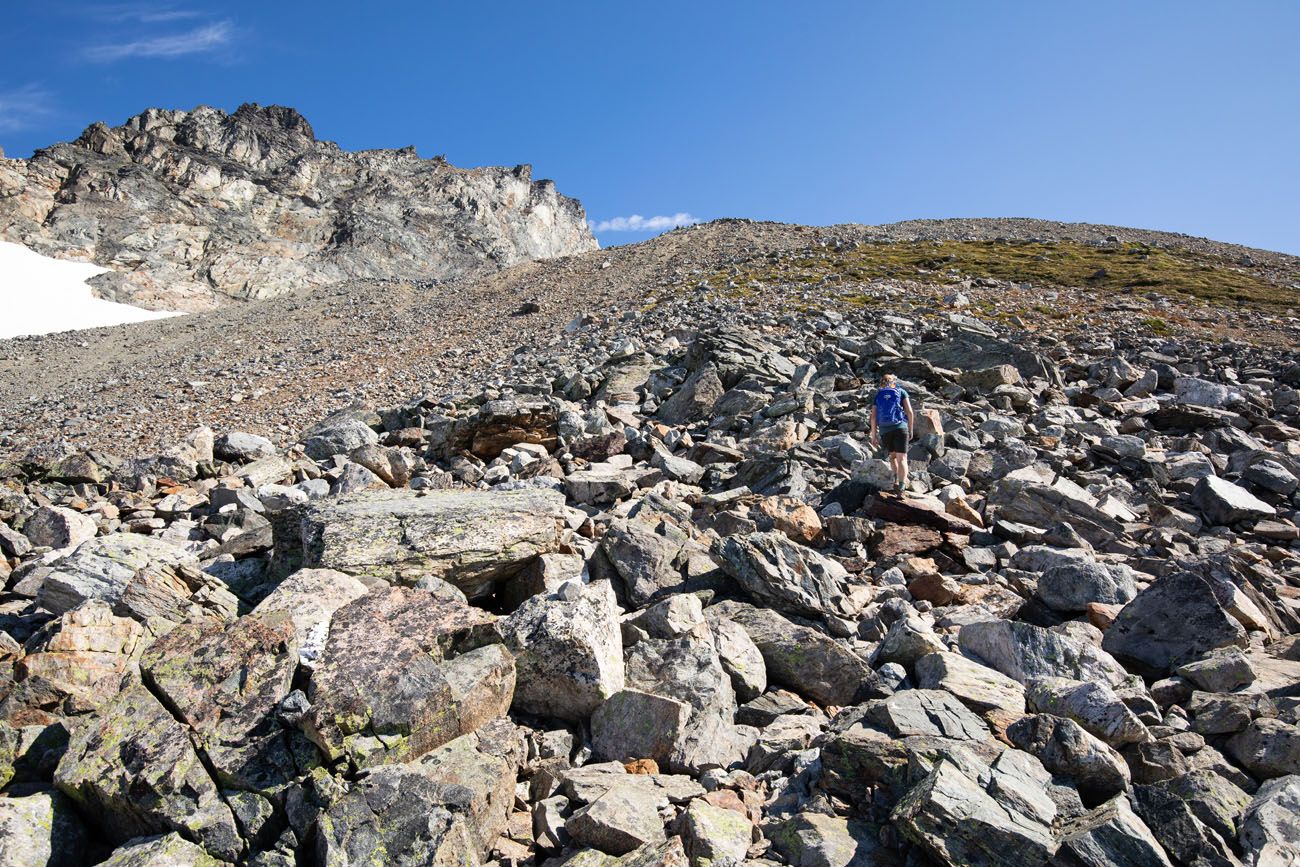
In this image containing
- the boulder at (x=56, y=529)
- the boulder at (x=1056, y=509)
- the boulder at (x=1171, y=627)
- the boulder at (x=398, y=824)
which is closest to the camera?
the boulder at (x=398, y=824)

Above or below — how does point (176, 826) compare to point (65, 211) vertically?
below

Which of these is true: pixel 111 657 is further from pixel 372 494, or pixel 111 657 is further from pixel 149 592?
pixel 372 494

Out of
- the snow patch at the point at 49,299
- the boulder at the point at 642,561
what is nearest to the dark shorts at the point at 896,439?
the boulder at the point at 642,561

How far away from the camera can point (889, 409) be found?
12.6 m

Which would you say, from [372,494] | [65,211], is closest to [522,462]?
[372,494]

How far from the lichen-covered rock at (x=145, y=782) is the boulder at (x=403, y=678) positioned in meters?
0.71

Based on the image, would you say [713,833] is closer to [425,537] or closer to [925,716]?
[925,716]

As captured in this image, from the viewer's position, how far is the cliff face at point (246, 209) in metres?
76.2

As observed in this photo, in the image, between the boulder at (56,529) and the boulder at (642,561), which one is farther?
the boulder at (56,529)

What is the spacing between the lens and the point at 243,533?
9617 mm

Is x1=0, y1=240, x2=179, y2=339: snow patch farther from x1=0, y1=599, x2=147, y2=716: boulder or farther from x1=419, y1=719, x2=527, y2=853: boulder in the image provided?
x1=419, y1=719, x2=527, y2=853: boulder

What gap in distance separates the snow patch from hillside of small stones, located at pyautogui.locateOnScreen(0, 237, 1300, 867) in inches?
2586

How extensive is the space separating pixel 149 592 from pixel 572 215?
13655cm

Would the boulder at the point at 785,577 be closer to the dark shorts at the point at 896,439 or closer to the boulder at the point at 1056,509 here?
the boulder at the point at 1056,509
